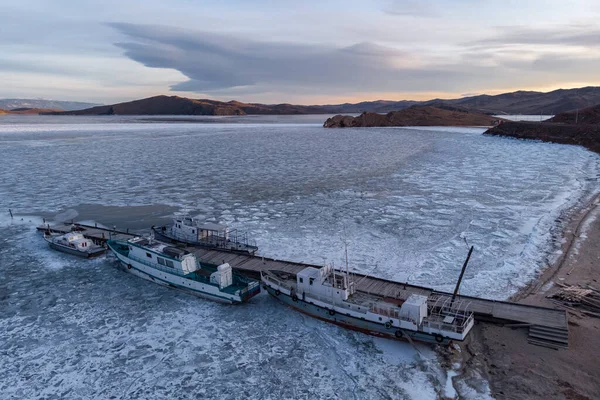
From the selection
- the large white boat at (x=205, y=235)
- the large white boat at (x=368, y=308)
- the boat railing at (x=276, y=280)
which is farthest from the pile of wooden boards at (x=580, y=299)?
the large white boat at (x=205, y=235)

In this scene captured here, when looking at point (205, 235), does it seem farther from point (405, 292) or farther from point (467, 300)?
point (467, 300)

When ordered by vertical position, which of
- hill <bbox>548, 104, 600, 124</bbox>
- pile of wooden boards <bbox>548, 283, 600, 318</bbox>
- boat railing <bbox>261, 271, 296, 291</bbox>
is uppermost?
hill <bbox>548, 104, 600, 124</bbox>

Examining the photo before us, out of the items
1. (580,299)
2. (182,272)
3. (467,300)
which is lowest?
(580,299)

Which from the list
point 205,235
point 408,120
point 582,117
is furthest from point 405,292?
point 408,120

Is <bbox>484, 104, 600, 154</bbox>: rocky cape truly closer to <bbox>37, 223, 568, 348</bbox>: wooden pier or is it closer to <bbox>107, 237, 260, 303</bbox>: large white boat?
<bbox>37, 223, 568, 348</bbox>: wooden pier

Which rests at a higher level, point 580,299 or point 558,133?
point 558,133

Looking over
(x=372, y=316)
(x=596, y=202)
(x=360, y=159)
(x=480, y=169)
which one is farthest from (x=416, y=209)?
(x=360, y=159)

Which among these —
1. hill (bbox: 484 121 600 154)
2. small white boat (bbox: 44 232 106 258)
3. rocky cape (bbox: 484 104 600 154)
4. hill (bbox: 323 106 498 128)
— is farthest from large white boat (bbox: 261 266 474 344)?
hill (bbox: 323 106 498 128)
